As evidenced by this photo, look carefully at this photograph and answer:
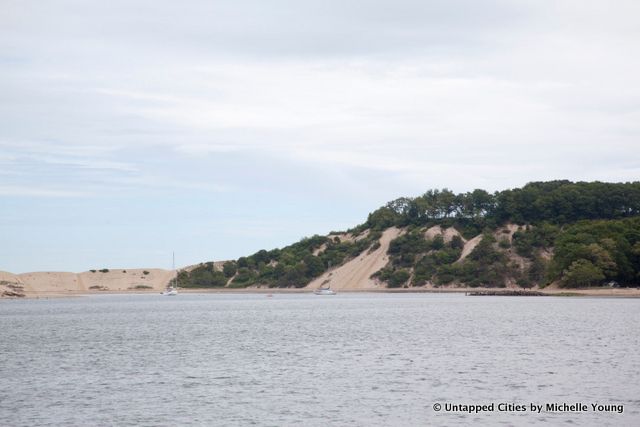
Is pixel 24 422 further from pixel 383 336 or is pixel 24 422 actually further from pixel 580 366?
pixel 383 336

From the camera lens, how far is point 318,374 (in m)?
54.7

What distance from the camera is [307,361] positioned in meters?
62.3

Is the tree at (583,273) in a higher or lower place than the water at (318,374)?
higher

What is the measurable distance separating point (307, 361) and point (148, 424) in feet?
79.6

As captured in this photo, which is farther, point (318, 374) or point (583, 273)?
point (583, 273)

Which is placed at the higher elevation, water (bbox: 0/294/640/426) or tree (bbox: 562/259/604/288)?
tree (bbox: 562/259/604/288)

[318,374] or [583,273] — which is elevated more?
[583,273]

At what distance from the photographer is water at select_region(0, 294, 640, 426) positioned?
40.7 meters

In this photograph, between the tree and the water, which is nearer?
the water

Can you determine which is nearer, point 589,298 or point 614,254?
point 614,254

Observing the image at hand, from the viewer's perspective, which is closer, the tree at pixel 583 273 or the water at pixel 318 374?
the water at pixel 318 374

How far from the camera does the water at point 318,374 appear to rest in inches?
1601

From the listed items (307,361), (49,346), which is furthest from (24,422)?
(49,346)

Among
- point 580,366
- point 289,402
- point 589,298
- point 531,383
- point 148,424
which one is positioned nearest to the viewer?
point 148,424
